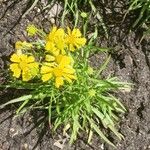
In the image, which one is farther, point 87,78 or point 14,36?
point 14,36

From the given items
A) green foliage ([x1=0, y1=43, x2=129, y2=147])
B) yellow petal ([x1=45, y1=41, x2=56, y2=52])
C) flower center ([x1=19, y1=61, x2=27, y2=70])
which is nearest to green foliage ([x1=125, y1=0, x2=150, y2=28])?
green foliage ([x1=0, y1=43, x2=129, y2=147])

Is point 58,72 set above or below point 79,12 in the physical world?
below

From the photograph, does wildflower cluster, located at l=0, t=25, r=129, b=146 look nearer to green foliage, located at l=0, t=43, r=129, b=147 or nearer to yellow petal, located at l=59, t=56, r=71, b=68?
green foliage, located at l=0, t=43, r=129, b=147

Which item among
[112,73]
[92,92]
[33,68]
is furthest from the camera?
[112,73]

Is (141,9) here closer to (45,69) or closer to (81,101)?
(81,101)

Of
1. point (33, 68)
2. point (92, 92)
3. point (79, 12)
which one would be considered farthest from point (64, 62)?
point (79, 12)

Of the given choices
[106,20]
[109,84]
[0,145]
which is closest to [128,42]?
[106,20]

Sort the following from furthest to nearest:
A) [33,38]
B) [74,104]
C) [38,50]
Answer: [33,38], [38,50], [74,104]

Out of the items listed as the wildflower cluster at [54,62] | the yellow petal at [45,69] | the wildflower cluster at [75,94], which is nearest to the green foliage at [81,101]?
the wildflower cluster at [75,94]

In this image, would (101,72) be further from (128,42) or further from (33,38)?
(33,38)
